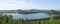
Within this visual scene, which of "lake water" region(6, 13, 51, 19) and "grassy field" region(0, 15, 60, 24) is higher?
"lake water" region(6, 13, 51, 19)

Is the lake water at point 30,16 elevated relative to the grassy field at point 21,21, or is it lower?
elevated

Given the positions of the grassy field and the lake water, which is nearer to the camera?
the grassy field

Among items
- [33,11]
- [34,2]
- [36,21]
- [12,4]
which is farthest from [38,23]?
[12,4]

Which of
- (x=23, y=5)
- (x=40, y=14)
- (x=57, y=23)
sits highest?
(x=23, y=5)

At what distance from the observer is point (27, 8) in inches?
88.3

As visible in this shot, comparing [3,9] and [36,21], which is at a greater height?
[3,9]

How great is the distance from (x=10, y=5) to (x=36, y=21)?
1.78 feet

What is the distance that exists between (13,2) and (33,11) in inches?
15.4

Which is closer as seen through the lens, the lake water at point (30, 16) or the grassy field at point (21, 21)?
the grassy field at point (21, 21)

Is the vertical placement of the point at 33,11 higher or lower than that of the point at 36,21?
higher

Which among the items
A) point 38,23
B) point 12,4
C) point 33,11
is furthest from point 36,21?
point 12,4

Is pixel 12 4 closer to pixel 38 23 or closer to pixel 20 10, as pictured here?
pixel 20 10

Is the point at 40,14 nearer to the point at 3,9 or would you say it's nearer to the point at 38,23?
the point at 38,23

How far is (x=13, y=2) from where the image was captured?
2.20 metres
